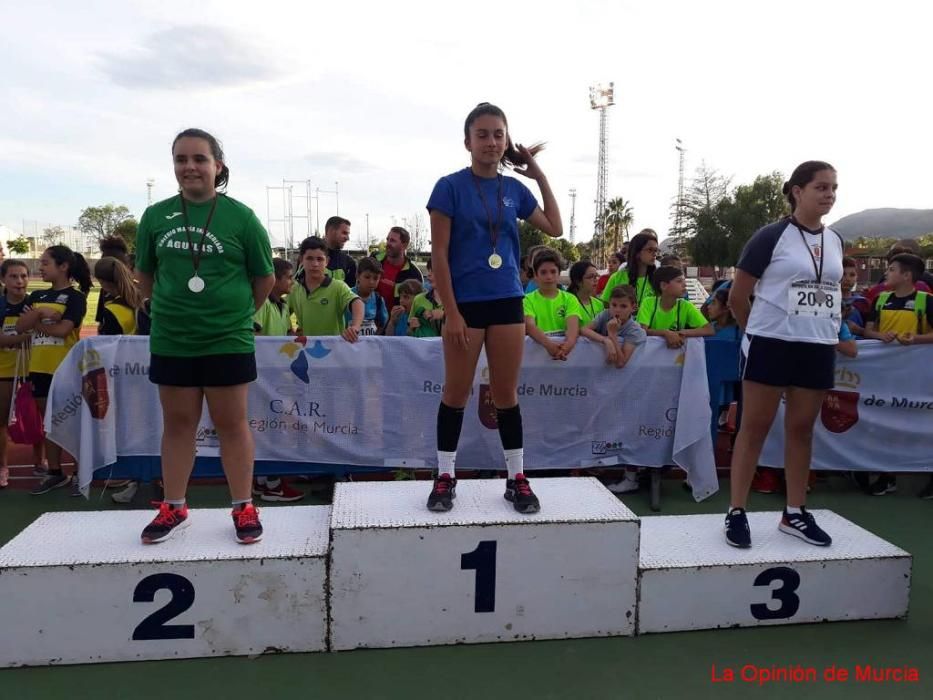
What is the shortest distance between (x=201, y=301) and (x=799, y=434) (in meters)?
2.65

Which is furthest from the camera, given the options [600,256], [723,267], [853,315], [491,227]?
[600,256]

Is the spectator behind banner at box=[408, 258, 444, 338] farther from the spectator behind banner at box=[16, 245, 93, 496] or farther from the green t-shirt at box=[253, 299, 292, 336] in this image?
the spectator behind banner at box=[16, 245, 93, 496]

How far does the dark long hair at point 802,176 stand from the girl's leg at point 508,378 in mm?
1375

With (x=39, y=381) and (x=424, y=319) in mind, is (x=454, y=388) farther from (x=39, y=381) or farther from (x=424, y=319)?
(x=39, y=381)

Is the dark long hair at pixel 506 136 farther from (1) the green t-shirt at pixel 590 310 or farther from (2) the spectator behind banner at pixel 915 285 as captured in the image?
(2) the spectator behind banner at pixel 915 285

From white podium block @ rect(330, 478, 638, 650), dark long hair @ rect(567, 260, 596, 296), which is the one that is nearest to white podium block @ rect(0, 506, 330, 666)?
white podium block @ rect(330, 478, 638, 650)

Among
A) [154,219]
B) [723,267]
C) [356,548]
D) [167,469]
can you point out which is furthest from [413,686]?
[723,267]

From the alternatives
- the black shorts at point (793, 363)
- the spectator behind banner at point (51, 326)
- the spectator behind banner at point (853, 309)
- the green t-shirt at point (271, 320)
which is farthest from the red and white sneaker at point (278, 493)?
the spectator behind banner at point (853, 309)

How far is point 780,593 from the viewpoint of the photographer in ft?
9.98

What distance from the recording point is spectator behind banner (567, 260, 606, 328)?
211 inches

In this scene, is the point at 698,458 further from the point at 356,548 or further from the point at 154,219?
the point at 154,219

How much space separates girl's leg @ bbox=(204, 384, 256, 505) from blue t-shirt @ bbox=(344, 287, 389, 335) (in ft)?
8.89

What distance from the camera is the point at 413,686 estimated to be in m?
2.56

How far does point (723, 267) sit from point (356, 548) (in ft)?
180
